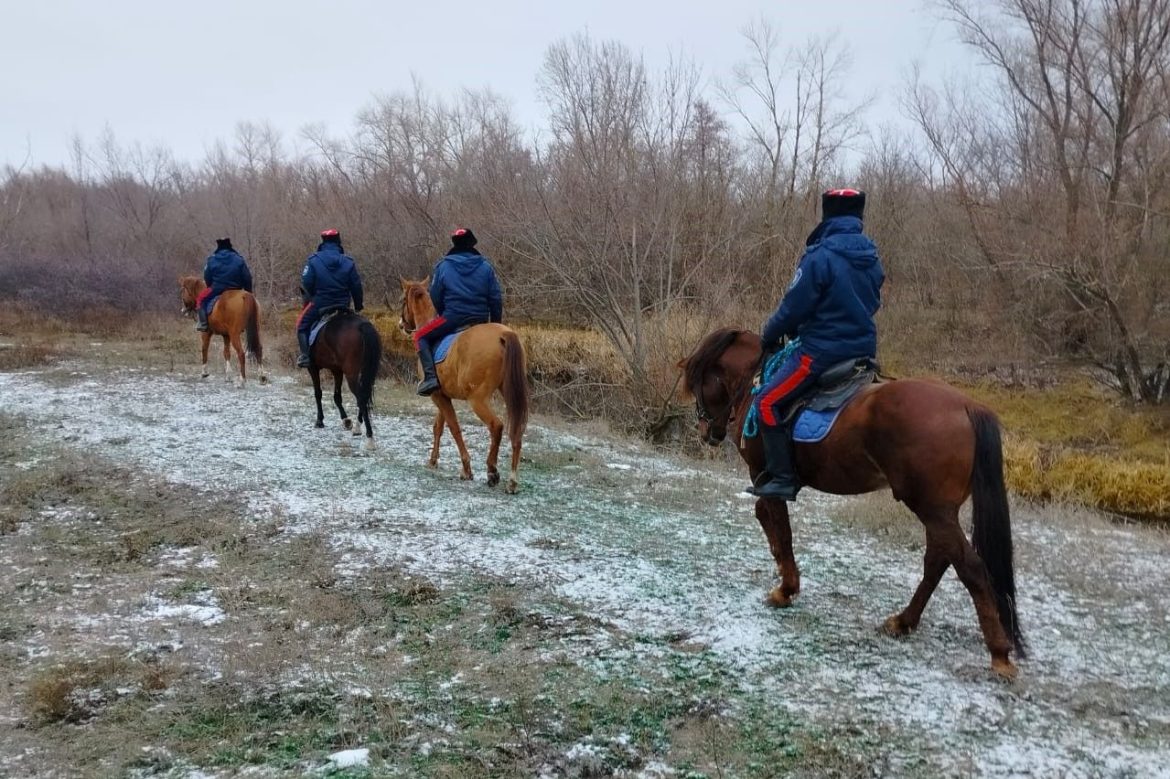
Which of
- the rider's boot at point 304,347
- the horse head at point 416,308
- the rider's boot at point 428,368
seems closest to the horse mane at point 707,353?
the rider's boot at point 428,368

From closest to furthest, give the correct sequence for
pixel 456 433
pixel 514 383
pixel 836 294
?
pixel 836 294 < pixel 514 383 < pixel 456 433

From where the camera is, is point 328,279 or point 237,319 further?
point 237,319

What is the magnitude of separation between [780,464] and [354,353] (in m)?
6.40

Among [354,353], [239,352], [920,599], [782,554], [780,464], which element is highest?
[354,353]

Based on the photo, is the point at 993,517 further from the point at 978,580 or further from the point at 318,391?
the point at 318,391

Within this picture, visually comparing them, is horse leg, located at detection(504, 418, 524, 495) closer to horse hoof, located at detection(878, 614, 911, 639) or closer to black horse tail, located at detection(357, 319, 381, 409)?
black horse tail, located at detection(357, 319, 381, 409)

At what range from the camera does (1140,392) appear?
1591cm

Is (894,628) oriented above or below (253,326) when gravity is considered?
below

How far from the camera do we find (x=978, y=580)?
14.4 ft

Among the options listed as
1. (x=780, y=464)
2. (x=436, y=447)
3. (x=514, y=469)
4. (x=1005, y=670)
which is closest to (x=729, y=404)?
(x=780, y=464)

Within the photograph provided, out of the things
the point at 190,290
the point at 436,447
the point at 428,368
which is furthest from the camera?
the point at 190,290

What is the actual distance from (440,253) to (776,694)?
996 inches

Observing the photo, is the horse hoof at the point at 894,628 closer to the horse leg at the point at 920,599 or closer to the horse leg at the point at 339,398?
the horse leg at the point at 920,599

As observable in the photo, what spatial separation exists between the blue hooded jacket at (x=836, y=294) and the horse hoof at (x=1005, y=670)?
6.08 feet
